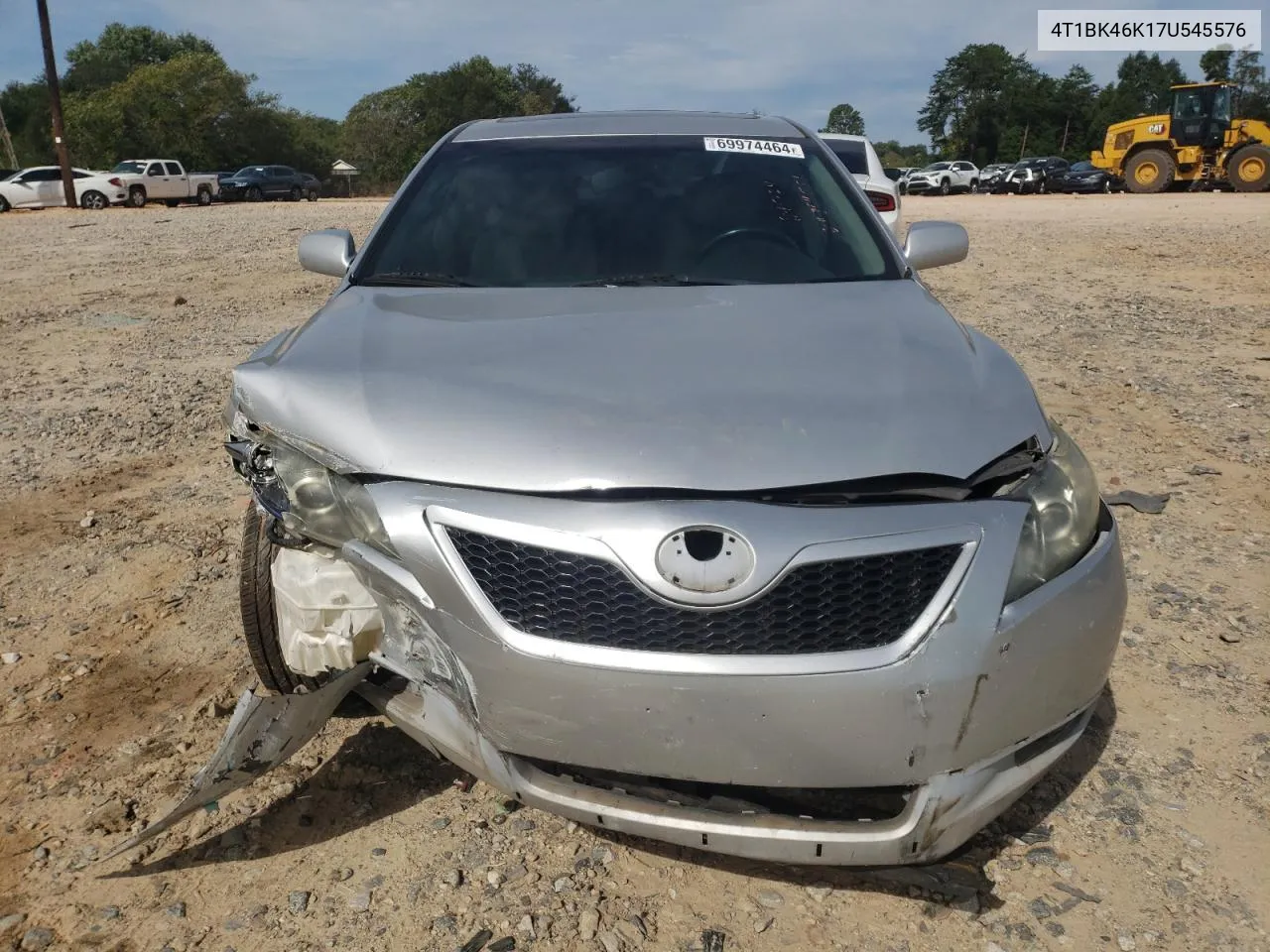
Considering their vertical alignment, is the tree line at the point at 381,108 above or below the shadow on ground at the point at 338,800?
above

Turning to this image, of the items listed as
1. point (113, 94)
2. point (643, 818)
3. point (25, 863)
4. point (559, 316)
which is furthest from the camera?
point (113, 94)

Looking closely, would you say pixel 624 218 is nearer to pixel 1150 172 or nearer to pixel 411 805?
pixel 411 805

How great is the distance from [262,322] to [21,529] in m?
4.95

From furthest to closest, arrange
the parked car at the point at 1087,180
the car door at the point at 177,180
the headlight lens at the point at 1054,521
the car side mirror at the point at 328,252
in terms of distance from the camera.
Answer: the car door at the point at 177,180, the parked car at the point at 1087,180, the car side mirror at the point at 328,252, the headlight lens at the point at 1054,521

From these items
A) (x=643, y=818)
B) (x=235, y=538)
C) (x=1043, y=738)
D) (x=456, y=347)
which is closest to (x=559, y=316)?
(x=456, y=347)

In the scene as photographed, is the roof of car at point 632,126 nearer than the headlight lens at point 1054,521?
No

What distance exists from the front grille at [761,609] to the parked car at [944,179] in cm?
4113

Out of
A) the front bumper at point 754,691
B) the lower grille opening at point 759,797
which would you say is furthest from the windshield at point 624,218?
the lower grille opening at point 759,797

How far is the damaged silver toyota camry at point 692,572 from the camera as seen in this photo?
1677 millimetres

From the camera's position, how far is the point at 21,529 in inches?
158

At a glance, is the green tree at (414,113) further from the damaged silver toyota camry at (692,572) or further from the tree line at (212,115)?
the damaged silver toyota camry at (692,572)

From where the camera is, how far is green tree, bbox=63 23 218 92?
59875mm

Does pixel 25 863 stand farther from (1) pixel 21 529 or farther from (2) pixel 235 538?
(1) pixel 21 529

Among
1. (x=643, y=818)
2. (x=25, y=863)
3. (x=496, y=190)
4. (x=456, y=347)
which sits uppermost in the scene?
(x=496, y=190)
